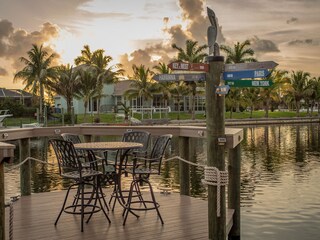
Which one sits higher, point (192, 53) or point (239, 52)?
point (239, 52)

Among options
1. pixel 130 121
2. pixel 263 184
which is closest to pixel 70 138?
pixel 263 184

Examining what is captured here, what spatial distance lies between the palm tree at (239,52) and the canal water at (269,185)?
28.9m

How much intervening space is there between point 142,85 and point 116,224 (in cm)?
4624

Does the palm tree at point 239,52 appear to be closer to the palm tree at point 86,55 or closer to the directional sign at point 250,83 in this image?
the palm tree at point 86,55

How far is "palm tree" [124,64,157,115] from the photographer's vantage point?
171 ft

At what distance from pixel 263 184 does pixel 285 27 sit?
86.0 ft

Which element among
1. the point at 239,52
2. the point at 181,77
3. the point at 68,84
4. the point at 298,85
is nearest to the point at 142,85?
the point at 68,84

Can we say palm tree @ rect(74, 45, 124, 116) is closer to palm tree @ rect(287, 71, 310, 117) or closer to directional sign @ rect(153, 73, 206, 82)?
palm tree @ rect(287, 71, 310, 117)

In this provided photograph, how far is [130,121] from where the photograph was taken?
43.9m

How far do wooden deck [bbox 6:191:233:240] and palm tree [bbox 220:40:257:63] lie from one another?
47.2 m

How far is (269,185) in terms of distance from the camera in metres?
14.5

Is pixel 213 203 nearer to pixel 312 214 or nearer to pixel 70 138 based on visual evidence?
pixel 70 138

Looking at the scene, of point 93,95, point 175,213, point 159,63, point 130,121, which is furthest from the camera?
point 159,63

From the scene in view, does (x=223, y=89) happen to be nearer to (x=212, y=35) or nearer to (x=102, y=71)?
(x=212, y=35)
